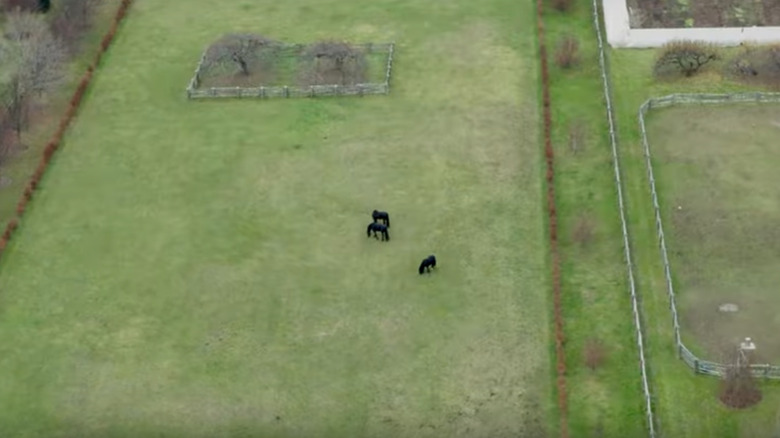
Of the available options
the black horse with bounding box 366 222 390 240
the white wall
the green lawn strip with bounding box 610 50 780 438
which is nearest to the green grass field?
the green lawn strip with bounding box 610 50 780 438

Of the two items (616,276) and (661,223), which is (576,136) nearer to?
(661,223)

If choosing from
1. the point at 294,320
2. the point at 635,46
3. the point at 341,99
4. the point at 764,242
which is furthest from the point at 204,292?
the point at 635,46

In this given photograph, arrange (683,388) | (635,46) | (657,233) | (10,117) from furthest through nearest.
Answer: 1. (635,46)
2. (10,117)
3. (657,233)
4. (683,388)

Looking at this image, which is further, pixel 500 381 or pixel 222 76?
pixel 222 76

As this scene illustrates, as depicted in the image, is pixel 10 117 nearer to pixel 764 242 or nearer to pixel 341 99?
pixel 341 99

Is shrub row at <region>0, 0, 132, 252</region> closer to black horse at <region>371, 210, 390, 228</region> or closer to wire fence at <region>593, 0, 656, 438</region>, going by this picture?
black horse at <region>371, 210, 390, 228</region>

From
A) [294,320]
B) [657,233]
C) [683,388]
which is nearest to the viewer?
[683,388]

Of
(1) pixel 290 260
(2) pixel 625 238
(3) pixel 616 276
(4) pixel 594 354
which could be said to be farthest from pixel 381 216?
(4) pixel 594 354
